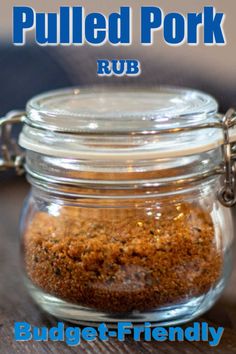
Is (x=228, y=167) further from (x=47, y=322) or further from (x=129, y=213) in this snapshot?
(x=47, y=322)

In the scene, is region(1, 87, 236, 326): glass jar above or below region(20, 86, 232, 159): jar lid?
below

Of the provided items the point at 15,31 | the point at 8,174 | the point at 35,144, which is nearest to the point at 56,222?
the point at 35,144

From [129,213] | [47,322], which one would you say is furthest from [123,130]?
[47,322]

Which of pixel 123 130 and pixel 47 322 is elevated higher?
pixel 123 130

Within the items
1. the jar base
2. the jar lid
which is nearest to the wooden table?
the jar base

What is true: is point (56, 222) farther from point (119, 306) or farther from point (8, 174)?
point (8, 174)

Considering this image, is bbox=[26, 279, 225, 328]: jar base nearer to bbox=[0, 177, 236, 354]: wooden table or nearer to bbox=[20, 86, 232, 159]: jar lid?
bbox=[0, 177, 236, 354]: wooden table
